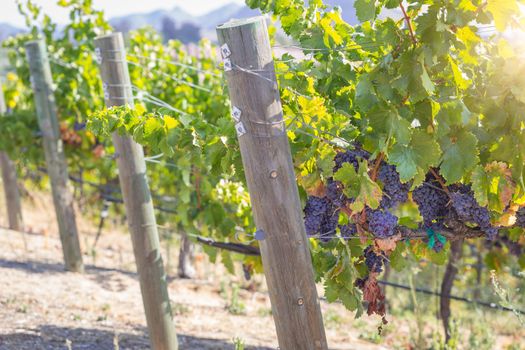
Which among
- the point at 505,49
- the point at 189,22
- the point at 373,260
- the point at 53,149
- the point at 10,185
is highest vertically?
the point at 189,22

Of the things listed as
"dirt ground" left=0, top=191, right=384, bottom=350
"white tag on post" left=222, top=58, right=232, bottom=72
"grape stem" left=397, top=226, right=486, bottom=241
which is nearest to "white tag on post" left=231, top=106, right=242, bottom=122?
"white tag on post" left=222, top=58, right=232, bottom=72

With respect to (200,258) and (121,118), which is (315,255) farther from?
(200,258)

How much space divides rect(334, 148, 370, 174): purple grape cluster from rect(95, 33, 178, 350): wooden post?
1.46m

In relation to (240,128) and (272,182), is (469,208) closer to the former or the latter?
(272,182)

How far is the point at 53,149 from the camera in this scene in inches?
239

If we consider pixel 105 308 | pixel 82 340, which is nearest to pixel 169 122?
pixel 82 340

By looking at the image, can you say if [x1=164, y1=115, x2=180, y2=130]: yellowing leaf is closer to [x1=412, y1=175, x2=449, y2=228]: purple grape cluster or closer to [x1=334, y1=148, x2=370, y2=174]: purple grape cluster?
[x1=334, y1=148, x2=370, y2=174]: purple grape cluster

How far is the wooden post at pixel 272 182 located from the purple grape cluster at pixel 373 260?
1.21ft

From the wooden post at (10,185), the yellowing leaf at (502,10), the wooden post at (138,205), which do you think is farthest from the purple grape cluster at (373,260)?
the wooden post at (10,185)

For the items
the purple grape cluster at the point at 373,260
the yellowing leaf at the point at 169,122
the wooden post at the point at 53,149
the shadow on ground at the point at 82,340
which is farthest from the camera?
the wooden post at the point at 53,149

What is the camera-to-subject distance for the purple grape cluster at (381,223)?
2840 millimetres

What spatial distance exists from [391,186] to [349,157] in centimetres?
18

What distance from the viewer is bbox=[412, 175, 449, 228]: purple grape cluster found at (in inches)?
116

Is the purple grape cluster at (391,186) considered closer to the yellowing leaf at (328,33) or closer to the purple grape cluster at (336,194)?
the purple grape cluster at (336,194)
